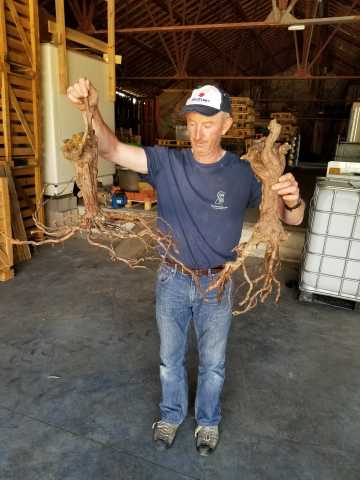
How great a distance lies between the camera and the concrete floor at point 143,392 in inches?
80.6

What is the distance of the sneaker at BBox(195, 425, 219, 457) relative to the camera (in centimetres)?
210

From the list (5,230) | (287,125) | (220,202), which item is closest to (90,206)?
(220,202)

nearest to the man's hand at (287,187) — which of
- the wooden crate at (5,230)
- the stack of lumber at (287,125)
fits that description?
the wooden crate at (5,230)

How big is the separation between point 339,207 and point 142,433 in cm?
279

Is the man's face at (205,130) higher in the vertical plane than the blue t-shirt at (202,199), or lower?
higher

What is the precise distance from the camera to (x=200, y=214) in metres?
1.81

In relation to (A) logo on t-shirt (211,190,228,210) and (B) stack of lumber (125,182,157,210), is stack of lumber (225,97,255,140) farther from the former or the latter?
(A) logo on t-shirt (211,190,228,210)

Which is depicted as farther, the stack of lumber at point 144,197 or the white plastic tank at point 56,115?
the stack of lumber at point 144,197

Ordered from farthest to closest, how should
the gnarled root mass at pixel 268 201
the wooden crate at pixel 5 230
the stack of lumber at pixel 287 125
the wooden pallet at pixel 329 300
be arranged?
the stack of lumber at pixel 287 125 → the wooden crate at pixel 5 230 → the wooden pallet at pixel 329 300 → the gnarled root mass at pixel 268 201

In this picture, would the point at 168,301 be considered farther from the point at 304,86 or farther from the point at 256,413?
the point at 304,86

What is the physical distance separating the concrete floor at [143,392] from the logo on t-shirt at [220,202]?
1430 mm

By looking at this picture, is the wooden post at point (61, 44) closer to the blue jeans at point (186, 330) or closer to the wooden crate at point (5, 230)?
the wooden crate at point (5, 230)

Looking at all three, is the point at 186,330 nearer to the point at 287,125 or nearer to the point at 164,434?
the point at 164,434

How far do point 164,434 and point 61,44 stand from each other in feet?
17.7
